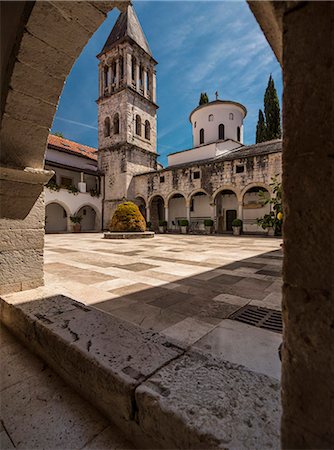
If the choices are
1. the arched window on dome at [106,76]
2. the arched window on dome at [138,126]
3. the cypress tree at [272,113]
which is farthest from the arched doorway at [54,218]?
the cypress tree at [272,113]

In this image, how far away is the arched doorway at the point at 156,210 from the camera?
23.2m

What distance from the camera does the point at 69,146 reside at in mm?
26141

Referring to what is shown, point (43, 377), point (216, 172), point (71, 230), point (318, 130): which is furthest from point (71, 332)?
point (71, 230)

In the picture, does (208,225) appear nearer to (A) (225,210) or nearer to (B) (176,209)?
(A) (225,210)

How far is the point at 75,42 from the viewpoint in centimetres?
191

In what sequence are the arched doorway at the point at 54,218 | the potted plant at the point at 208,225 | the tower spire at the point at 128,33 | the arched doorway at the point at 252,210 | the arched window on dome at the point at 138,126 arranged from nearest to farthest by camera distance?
the potted plant at the point at 208,225, the arched doorway at the point at 252,210, the arched doorway at the point at 54,218, the tower spire at the point at 128,33, the arched window on dome at the point at 138,126

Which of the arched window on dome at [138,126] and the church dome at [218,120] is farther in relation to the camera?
the arched window on dome at [138,126]

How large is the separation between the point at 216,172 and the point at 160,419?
1842cm

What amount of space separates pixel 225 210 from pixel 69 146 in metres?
19.2

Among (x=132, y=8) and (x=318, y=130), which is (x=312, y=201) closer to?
(x=318, y=130)

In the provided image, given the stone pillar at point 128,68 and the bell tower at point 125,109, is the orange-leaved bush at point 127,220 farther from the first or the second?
the stone pillar at point 128,68

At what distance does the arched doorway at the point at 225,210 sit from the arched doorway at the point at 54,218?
1514 centimetres

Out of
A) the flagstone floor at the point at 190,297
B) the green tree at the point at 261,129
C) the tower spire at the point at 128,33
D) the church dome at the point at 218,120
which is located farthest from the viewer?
the green tree at the point at 261,129

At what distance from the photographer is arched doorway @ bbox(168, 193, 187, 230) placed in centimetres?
2342
